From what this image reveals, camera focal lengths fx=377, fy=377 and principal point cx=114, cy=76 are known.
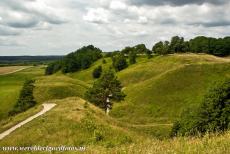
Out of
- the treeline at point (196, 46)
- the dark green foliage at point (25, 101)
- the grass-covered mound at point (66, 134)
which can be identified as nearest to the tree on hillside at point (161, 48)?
the treeline at point (196, 46)

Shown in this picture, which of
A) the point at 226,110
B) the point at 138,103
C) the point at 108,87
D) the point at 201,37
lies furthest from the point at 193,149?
the point at 201,37

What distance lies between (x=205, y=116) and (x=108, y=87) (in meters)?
32.4

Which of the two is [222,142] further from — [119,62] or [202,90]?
[119,62]

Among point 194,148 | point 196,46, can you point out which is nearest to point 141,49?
point 196,46

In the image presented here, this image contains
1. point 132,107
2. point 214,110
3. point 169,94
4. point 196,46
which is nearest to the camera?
point 214,110

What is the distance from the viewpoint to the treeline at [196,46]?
504ft

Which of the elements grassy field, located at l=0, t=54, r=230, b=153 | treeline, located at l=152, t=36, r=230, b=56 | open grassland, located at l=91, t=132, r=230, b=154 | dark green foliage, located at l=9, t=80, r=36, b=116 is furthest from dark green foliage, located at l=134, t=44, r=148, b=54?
open grassland, located at l=91, t=132, r=230, b=154

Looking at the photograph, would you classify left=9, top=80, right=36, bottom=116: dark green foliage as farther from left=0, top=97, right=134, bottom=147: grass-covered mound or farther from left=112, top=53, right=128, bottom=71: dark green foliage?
left=112, top=53, right=128, bottom=71: dark green foliage

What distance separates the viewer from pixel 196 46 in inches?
6629

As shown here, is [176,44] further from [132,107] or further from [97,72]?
[132,107]

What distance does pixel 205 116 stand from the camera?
4409cm

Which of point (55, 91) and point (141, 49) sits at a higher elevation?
point (141, 49)

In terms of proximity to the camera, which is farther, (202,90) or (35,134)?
(202,90)

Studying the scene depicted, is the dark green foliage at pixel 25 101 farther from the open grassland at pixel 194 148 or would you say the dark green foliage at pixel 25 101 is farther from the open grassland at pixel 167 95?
the open grassland at pixel 194 148
